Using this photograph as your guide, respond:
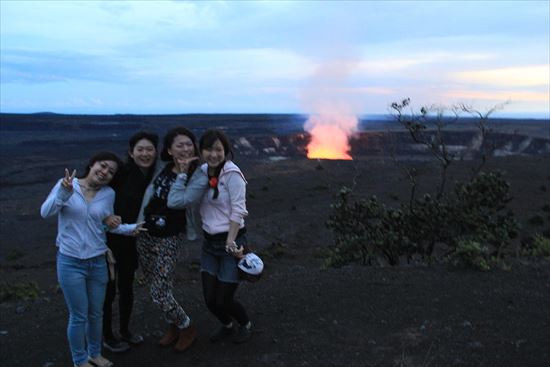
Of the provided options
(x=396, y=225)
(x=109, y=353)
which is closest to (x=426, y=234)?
(x=396, y=225)

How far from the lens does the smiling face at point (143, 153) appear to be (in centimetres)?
426

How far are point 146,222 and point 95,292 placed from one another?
2.16 feet

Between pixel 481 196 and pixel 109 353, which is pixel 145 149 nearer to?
pixel 109 353

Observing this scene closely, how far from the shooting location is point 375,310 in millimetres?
5645

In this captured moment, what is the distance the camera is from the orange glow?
5279cm

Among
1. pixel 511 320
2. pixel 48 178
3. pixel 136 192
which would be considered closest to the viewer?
pixel 136 192

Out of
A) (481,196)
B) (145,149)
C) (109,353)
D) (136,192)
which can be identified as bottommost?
(109,353)

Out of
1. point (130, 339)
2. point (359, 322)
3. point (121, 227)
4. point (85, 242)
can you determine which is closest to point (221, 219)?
point (121, 227)

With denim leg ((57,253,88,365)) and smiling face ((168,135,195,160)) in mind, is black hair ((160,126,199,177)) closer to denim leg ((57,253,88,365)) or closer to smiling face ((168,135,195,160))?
smiling face ((168,135,195,160))

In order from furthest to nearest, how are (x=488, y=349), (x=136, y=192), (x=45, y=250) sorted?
(x=45, y=250) < (x=488, y=349) < (x=136, y=192)

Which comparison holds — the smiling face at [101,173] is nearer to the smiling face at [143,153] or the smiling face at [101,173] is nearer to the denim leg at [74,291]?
the smiling face at [143,153]

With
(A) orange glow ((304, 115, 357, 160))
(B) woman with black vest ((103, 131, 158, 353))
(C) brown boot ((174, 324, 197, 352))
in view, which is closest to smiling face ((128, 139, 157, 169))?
(B) woman with black vest ((103, 131, 158, 353))

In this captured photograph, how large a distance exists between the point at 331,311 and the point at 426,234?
414 cm

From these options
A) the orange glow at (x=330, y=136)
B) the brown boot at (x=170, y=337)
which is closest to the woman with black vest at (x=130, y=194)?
the brown boot at (x=170, y=337)
